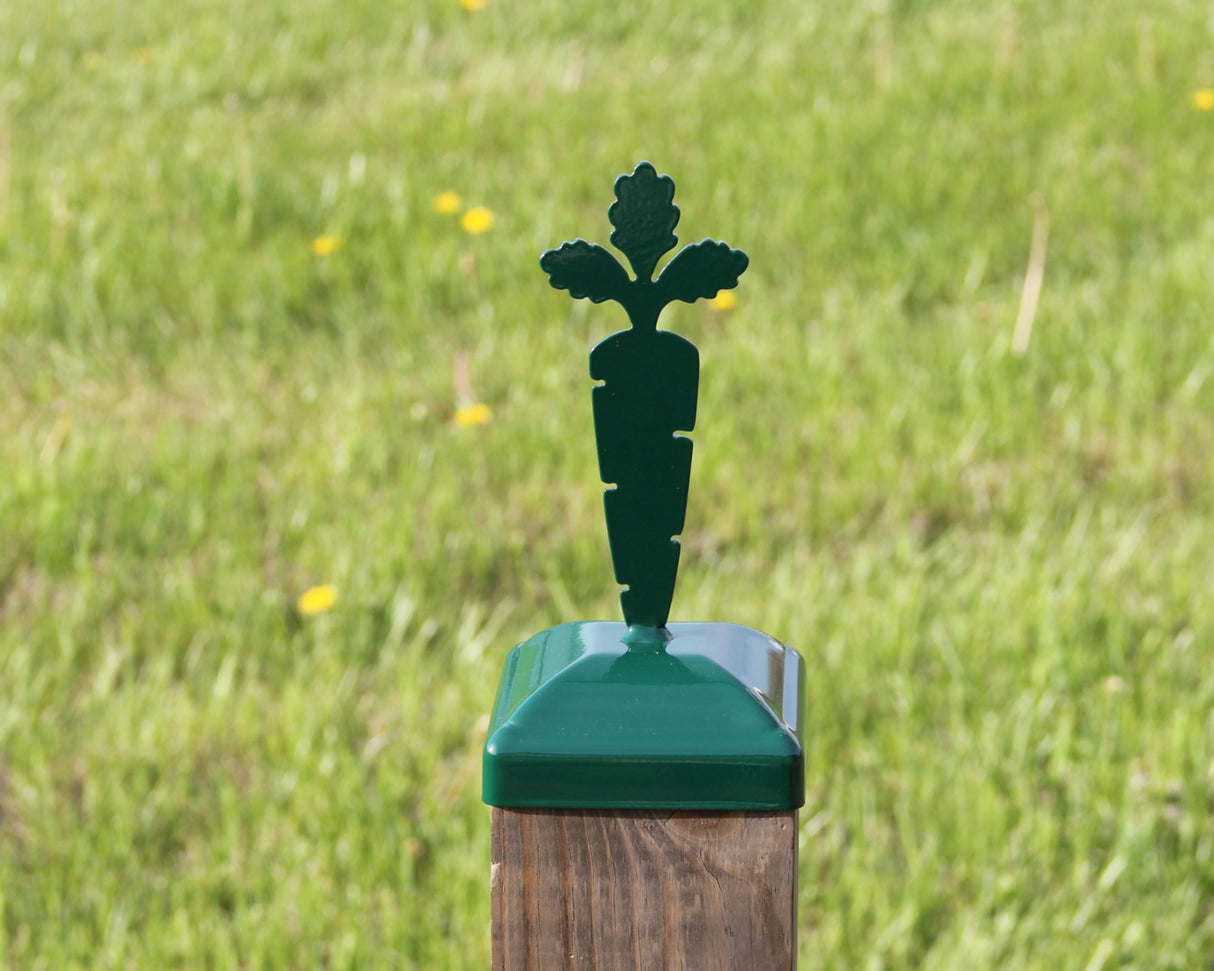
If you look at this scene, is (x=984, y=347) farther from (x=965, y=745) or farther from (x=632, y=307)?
(x=632, y=307)

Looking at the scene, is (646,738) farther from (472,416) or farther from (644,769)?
(472,416)

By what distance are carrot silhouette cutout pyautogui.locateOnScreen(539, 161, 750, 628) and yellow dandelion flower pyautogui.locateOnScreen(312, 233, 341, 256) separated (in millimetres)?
2446

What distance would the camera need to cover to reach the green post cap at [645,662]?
83cm

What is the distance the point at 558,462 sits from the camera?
2.66 metres

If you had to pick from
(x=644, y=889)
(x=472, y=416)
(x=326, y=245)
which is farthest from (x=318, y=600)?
(x=644, y=889)

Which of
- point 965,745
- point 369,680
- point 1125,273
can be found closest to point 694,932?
point 965,745

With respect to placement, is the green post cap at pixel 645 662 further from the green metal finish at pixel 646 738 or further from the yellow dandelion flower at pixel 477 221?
the yellow dandelion flower at pixel 477 221

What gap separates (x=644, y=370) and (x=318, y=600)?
152 centimetres

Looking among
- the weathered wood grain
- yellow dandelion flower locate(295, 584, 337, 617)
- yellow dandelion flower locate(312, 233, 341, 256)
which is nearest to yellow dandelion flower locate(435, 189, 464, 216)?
yellow dandelion flower locate(312, 233, 341, 256)

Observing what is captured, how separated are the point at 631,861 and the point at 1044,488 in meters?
1.90

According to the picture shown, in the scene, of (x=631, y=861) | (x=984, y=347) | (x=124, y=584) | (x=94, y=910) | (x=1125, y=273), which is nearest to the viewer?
(x=631, y=861)

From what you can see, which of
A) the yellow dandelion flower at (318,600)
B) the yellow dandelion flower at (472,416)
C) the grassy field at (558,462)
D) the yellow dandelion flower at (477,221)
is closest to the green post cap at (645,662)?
the grassy field at (558,462)

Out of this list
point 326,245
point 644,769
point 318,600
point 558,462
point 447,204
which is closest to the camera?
point 644,769

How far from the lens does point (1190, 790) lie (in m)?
1.88
